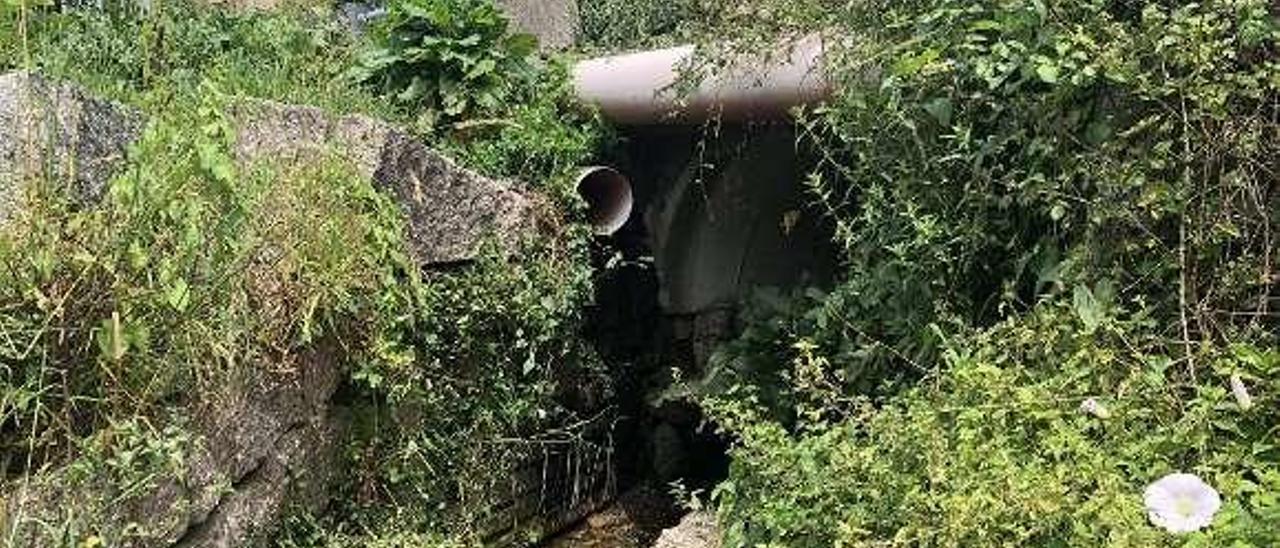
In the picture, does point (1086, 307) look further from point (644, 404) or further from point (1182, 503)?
point (644, 404)

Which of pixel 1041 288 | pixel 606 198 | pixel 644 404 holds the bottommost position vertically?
pixel 644 404

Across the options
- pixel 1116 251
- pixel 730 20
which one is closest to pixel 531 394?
pixel 730 20

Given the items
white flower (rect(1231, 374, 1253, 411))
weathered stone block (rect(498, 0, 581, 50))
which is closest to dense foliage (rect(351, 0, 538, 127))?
weathered stone block (rect(498, 0, 581, 50))

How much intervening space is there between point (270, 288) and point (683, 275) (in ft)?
9.42

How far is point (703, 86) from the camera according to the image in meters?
4.76

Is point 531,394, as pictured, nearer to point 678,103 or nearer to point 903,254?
point 678,103

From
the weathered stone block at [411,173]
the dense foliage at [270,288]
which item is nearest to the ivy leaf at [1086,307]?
the dense foliage at [270,288]

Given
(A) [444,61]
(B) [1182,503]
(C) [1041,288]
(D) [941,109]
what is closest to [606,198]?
(A) [444,61]

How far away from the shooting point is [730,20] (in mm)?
4871

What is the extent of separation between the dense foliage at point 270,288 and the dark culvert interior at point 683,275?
643mm

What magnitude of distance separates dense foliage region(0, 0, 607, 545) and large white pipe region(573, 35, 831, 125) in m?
0.21

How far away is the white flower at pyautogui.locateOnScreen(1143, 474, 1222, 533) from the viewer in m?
2.40

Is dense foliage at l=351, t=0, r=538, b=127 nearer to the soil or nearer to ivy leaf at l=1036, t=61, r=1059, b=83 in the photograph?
the soil

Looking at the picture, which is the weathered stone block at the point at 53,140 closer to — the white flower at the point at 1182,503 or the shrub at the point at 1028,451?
the shrub at the point at 1028,451
